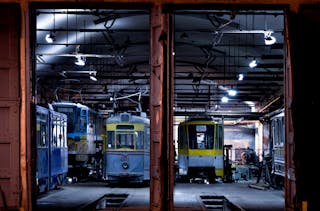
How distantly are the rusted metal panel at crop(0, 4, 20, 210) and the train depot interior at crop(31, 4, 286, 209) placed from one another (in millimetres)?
580

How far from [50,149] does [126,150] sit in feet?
13.3

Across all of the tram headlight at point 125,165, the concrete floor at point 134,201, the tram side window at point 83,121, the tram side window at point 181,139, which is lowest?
the concrete floor at point 134,201

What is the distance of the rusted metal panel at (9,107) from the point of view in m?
11.6

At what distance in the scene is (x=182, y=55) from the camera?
32312 mm

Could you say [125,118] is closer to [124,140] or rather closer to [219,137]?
[124,140]

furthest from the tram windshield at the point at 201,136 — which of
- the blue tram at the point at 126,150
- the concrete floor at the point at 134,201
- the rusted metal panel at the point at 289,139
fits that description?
the rusted metal panel at the point at 289,139

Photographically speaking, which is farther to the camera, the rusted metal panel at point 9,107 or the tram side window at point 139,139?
the tram side window at point 139,139

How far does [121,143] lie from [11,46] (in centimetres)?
1399

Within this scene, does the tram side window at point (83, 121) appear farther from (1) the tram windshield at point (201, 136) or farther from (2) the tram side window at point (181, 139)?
(1) the tram windshield at point (201, 136)

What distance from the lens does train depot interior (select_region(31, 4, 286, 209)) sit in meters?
23.0

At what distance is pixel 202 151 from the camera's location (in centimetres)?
3014

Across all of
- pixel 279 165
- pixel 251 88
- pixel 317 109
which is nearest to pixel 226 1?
pixel 317 109

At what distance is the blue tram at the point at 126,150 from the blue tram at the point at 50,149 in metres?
1.86

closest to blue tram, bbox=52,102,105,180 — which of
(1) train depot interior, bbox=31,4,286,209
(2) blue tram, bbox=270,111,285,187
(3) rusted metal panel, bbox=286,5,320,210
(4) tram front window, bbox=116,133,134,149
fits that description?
(1) train depot interior, bbox=31,4,286,209
